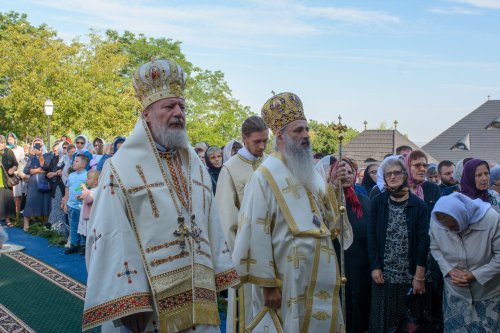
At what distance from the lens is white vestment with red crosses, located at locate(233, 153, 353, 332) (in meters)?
4.31

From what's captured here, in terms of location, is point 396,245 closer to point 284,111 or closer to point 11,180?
point 284,111

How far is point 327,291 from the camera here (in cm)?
438

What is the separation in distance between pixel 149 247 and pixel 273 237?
1.27 m

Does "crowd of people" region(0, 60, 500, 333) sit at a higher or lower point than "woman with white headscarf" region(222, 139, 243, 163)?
lower

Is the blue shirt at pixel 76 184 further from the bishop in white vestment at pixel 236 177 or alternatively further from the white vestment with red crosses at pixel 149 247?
the white vestment with red crosses at pixel 149 247

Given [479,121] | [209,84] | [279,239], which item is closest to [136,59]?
[209,84]

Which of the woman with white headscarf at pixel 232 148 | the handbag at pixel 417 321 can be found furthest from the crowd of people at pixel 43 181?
the handbag at pixel 417 321

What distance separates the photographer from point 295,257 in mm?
4320

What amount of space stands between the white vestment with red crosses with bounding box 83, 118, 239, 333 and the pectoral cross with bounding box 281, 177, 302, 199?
0.89m

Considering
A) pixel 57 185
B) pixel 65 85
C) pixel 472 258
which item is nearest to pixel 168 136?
pixel 472 258

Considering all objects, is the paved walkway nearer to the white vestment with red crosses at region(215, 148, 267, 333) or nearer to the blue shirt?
the blue shirt

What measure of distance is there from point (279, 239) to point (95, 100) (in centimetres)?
2581

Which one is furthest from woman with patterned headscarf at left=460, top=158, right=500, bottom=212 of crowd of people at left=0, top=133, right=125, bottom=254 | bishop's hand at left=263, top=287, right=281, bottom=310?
crowd of people at left=0, top=133, right=125, bottom=254

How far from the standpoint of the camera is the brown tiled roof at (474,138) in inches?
1618
